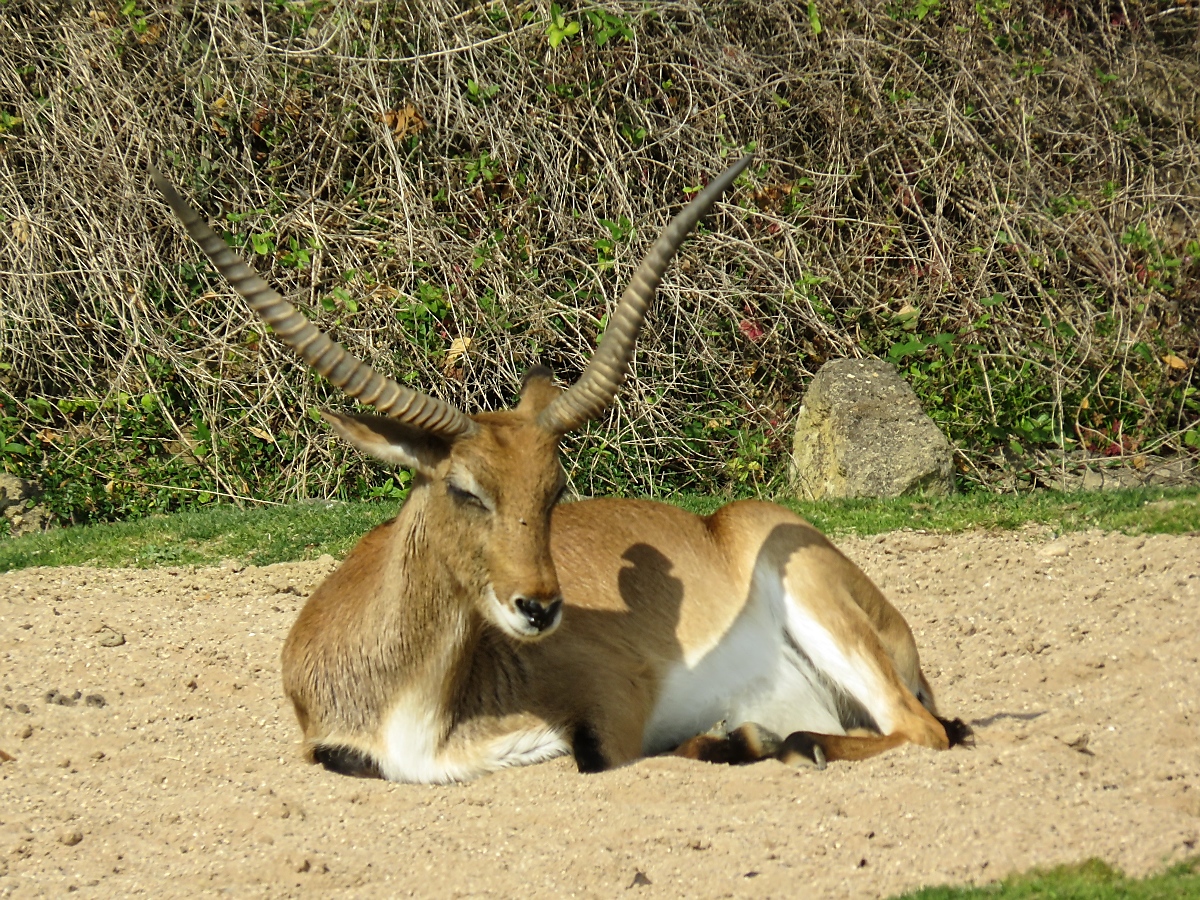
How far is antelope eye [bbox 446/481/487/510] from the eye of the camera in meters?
4.33

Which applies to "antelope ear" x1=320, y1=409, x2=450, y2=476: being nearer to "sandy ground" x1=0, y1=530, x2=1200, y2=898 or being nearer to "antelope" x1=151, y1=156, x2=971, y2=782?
"antelope" x1=151, y1=156, x2=971, y2=782

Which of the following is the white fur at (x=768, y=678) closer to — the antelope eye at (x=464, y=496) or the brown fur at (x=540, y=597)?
the brown fur at (x=540, y=597)

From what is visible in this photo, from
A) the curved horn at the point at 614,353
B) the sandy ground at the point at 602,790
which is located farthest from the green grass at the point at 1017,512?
the curved horn at the point at 614,353

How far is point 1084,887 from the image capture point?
345 cm

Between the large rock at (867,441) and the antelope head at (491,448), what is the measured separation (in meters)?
4.78

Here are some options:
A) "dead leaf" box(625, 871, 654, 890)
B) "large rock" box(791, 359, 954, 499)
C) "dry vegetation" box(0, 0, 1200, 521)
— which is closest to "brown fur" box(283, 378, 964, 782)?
"dead leaf" box(625, 871, 654, 890)

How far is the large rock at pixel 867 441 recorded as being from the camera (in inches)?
354

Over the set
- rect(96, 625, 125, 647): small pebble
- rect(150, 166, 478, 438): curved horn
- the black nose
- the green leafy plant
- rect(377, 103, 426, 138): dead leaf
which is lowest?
rect(96, 625, 125, 647): small pebble

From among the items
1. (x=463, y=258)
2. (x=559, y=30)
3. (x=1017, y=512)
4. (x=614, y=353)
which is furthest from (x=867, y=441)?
(x=614, y=353)

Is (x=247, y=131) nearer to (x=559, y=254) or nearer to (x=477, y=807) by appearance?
(x=559, y=254)

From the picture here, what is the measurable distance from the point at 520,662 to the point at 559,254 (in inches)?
219

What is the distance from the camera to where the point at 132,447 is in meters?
9.95

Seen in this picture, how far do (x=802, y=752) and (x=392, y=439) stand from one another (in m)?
1.87

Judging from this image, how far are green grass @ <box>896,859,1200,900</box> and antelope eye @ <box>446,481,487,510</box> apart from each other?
1.77 m
